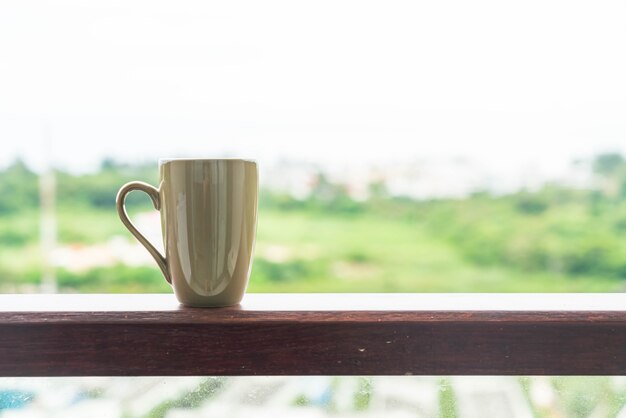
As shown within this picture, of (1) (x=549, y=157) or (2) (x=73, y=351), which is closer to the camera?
(2) (x=73, y=351)

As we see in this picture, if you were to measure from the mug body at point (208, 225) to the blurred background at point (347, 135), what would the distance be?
15.9 feet

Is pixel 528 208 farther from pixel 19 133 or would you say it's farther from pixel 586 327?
pixel 586 327

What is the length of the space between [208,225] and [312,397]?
156 millimetres

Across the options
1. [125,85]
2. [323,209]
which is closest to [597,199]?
[323,209]

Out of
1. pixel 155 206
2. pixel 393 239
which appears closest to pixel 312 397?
pixel 155 206

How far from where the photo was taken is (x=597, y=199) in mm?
5621

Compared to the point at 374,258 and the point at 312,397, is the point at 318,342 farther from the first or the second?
the point at 374,258

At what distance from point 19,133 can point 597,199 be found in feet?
15.2

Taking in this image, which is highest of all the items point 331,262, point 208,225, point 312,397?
point 208,225

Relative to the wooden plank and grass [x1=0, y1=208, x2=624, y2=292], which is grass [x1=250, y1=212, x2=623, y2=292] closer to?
grass [x1=0, y1=208, x2=624, y2=292]

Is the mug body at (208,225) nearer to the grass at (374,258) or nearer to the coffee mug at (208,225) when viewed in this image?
the coffee mug at (208,225)

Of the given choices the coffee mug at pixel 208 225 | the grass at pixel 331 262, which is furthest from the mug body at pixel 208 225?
the grass at pixel 331 262

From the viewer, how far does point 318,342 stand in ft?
1.67

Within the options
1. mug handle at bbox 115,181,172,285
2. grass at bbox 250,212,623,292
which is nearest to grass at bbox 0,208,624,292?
grass at bbox 250,212,623,292
